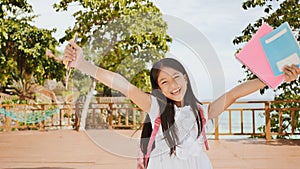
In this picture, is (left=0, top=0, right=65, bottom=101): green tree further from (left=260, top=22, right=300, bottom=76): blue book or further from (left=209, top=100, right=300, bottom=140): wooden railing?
(left=260, top=22, right=300, bottom=76): blue book

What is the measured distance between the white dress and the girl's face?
6 centimetres

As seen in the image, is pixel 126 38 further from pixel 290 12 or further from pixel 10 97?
pixel 10 97

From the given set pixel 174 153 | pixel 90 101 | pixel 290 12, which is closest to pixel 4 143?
pixel 290 12

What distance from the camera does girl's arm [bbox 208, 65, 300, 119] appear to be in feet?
4.68

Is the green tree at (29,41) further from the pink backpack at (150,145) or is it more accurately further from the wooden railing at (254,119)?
the pink backpack at (150,145)

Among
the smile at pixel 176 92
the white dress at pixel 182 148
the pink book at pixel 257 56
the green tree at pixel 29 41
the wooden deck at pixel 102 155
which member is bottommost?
the wooden deck at pixel 102 155

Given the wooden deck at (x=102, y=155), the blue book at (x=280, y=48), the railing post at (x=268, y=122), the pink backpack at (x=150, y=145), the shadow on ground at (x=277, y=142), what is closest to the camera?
the blue book at (x=280, y=48)

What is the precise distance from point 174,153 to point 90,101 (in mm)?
526

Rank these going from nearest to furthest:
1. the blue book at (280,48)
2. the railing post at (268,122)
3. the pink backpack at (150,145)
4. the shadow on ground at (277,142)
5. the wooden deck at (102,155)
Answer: the blue book at (280,48) < the pink backpack at (150,145) < the wooden deck at (102,155) < the shadow on ground at (277,142) < the railing post at (268,122)

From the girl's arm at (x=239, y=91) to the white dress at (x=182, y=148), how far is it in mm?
91

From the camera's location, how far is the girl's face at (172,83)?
1.60 meters

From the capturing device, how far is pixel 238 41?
6055 mm

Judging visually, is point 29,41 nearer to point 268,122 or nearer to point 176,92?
point 268,122

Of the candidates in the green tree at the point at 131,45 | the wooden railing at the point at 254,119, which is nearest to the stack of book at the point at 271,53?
the green tree at the point at 131,45
